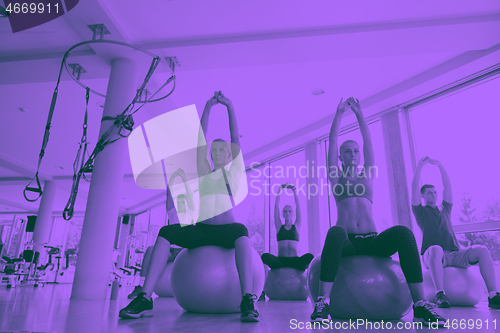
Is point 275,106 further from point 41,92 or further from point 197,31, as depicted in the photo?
point 41,92

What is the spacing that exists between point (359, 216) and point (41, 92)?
566 centimetres

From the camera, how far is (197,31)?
3.88 m

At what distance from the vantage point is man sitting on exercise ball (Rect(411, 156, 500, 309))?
107 inches

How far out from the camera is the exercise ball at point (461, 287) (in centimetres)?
283

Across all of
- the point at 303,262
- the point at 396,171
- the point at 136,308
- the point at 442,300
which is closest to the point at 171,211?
the point at 303,262

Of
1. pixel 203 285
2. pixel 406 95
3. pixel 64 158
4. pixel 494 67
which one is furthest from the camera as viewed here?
pixel 64 158

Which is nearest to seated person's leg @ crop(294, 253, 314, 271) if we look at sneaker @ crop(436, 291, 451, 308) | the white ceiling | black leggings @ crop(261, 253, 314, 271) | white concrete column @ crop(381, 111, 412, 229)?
black leggings @ crop(261, 253, 314, 271)

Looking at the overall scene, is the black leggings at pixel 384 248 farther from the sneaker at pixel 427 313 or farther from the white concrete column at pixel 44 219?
the white concrete column at pixel 44 219

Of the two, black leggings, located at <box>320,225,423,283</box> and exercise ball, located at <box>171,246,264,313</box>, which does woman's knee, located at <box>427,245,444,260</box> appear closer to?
black leggings, located at <box>320,225,423,283</box>

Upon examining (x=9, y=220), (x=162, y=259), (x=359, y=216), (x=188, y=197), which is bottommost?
(x=162, y=259)

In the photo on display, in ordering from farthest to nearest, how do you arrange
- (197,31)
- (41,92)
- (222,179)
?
(41,92)
(197,31)
(222,179)

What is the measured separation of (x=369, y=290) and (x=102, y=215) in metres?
2.76

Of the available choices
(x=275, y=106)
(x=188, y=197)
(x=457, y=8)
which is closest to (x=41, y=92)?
(x=275, y=106)

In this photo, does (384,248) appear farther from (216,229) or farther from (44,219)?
(44,219)
